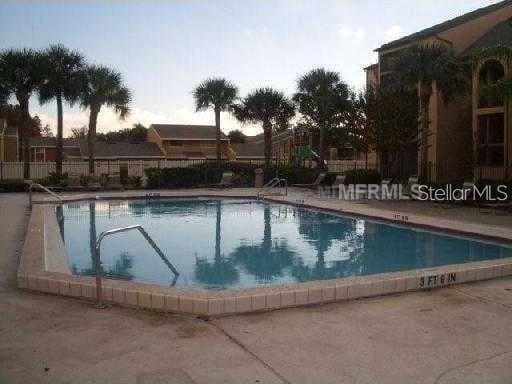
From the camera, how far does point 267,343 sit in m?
4.33

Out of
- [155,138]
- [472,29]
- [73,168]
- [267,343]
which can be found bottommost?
[267,343]

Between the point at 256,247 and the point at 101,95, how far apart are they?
2126cm

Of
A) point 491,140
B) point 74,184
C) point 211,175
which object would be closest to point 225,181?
point 211,175

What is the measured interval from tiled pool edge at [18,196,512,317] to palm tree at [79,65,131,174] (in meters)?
23.1

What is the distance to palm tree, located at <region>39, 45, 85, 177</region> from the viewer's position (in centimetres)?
2578

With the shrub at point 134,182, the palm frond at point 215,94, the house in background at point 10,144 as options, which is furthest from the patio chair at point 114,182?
the house in background at point 10,144

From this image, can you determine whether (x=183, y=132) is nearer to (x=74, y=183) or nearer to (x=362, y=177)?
(x=74, y=183)

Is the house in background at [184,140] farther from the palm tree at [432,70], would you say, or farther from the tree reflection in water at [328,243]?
the tree reflection in water at [328,243]

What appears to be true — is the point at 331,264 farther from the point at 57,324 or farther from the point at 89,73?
the point at 89,73

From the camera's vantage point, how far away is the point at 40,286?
5895mm

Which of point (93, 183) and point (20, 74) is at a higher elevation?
point (20, 74)

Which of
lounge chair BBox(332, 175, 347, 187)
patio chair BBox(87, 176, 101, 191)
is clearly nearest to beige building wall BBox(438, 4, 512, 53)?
lounge chair BBox(332, 175, 347, 187)

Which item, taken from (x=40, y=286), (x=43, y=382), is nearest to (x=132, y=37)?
(x=40, y=286)

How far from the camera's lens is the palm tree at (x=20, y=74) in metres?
24.7
